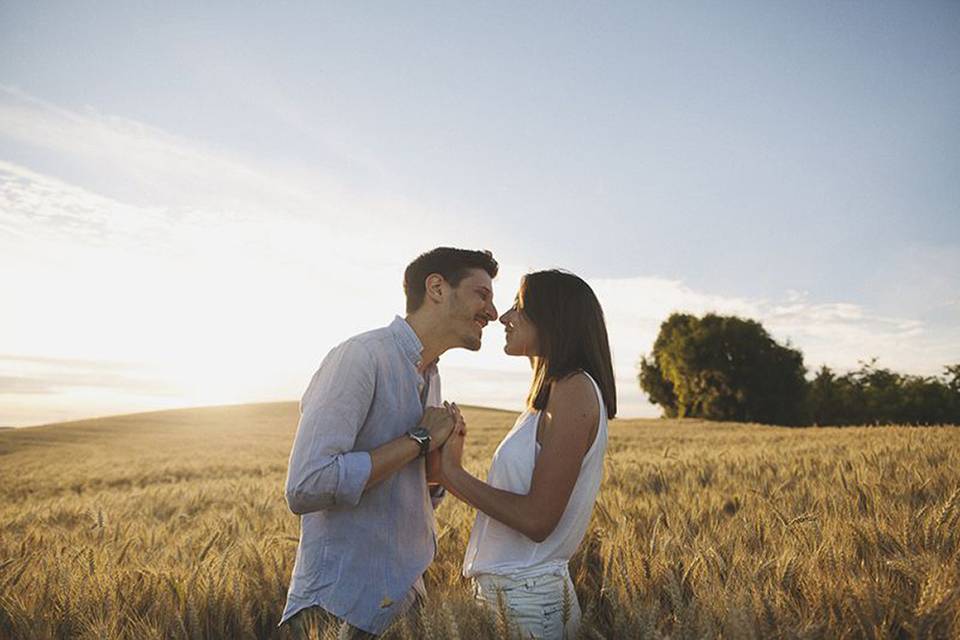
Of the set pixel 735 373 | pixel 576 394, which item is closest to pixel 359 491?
pixel 576 394

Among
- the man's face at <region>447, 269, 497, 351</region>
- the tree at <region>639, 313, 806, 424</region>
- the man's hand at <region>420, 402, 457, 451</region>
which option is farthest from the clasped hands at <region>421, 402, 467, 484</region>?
the tree at <region>639, 313, 806, 424</region>

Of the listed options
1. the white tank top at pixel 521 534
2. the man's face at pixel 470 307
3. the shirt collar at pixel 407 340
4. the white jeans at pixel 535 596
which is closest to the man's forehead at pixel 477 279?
the man's face at pixel 470 307

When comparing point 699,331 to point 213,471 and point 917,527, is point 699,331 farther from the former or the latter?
point 917,527

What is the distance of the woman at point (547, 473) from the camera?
2570mm

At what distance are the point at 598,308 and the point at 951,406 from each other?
53.4 metres

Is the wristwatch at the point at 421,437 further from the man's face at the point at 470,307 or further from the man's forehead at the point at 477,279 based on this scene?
the man's forehead at the point at 477,279

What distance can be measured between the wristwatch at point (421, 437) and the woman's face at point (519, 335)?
691 millimetres

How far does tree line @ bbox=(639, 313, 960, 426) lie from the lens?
46.2m

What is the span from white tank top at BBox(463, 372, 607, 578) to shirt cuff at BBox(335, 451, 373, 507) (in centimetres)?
59

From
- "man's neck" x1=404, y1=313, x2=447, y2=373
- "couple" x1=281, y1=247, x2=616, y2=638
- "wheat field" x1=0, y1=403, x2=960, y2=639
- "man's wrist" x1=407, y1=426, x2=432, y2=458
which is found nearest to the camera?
"wheat field" x1=0, y1=403, x2=960, y2=639

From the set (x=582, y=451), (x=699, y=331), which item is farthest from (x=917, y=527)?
(x=699, y=331)

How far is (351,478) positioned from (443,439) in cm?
46

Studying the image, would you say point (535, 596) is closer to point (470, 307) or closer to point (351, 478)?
point (351, 478)

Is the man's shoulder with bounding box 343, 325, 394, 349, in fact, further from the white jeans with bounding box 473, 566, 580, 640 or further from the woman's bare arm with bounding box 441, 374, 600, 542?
the white jeans with bounding box 473, 566, 580, 640
